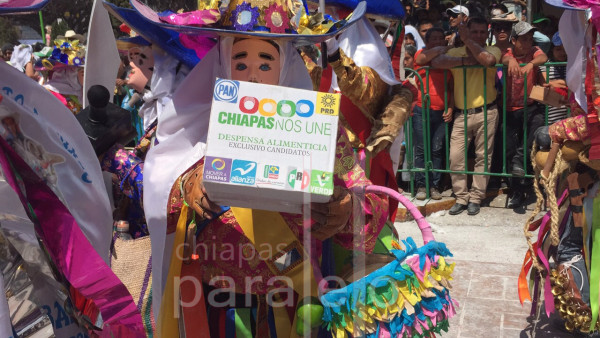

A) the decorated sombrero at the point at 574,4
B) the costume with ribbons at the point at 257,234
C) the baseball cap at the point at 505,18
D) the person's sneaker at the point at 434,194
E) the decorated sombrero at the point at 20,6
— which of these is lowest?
the person's sneaker at the point at 434,194

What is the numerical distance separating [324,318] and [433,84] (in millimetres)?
4978

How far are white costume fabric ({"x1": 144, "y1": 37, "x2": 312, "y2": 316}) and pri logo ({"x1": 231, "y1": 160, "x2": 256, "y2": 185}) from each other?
0.48 m

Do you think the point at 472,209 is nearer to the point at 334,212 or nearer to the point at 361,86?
the point at 361,86

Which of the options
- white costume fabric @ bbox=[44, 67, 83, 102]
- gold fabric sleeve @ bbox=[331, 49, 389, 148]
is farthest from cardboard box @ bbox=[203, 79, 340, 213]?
white costume fabric @ bbox=[44, 67, 83, 102]

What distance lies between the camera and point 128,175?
3.52 metres

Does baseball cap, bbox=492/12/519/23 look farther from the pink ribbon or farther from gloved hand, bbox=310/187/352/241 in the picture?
the pink ribbon

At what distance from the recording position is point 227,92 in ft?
7.23

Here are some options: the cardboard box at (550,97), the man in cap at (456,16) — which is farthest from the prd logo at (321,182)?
the man in cap at (456,16)

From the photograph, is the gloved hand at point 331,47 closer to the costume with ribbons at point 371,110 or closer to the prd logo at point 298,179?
the costume with ribbons at point 371,110

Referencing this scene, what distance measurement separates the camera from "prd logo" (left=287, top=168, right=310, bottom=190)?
6.93ft

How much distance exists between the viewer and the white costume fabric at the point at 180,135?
2.59m

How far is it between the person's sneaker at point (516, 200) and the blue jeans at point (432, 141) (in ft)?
2.41

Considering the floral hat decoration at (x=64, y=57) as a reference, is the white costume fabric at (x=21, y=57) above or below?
below

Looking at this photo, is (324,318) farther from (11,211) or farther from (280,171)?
(11,211)
